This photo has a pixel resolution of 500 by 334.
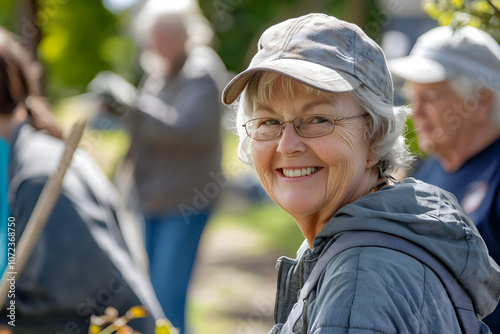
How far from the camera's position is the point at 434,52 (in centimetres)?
317

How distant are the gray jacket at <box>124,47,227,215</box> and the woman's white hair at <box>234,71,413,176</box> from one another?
2.97 metres

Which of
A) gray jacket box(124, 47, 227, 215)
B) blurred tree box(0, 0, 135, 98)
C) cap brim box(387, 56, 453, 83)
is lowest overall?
blurred tree box(0, 0, 135, 98)

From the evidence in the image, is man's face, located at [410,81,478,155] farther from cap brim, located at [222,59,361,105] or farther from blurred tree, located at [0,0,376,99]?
blurred tree, located at [0,0,376,99]

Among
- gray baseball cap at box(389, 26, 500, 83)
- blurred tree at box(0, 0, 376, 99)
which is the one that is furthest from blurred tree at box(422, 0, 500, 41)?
blurred tree at box(0, 0, 376, 99)

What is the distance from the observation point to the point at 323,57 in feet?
5.18

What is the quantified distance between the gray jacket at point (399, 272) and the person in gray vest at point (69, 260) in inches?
42.4

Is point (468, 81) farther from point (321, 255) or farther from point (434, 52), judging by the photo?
point (321, 255)

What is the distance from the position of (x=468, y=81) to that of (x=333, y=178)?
1.68m

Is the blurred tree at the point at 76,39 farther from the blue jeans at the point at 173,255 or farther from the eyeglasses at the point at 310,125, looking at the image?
the eyeglasses at the point at 310,125

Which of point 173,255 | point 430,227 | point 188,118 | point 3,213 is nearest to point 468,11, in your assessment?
point 430,227

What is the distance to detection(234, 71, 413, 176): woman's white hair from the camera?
1.62 metres

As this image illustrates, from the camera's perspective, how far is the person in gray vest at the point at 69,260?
246cm

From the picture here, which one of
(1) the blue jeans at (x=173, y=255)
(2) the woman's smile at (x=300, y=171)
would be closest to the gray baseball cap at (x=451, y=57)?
(2) the woman's smile at (x=300, y=171)

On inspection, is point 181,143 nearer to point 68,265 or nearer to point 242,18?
point 68,265
